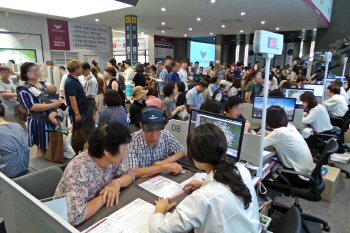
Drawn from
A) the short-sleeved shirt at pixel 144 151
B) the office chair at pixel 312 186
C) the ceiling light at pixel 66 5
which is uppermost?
the ceiling light at pixel 66 5

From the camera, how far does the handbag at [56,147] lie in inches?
93.7

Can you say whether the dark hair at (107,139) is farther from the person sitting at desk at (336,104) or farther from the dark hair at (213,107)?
the person sitting at desk at (336,104)

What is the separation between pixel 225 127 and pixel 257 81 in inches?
126

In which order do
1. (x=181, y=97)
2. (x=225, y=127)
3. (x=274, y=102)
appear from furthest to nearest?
1. (x=181, y=97)
2. (x=274, y=102)
3. (x=225, y=127)

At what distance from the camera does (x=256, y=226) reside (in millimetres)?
1118

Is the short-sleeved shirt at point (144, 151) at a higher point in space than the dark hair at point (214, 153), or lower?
lower

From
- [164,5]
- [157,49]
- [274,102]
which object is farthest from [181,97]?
[157,49]

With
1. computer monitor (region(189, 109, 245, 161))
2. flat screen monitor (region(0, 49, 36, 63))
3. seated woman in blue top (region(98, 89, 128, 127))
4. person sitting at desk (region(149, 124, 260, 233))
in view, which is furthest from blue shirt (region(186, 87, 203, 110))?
flat screen monitor (region(0, 49, 36, 63))

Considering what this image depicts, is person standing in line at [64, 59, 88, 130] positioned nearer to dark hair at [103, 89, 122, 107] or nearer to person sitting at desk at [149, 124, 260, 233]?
dark hair at [103, 89, 122, 107]

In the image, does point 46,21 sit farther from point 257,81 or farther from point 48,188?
point 48,188

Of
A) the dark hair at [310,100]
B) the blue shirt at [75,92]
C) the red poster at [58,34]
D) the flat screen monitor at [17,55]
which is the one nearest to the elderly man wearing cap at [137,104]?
the blue shirt at [75,92]

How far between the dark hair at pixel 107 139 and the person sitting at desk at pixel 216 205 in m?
0.42

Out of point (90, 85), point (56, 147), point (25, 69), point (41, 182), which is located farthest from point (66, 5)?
point (41, 182)

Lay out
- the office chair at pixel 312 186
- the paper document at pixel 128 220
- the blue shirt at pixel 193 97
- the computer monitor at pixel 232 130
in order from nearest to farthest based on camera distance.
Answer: the paper document at pixel 128 220 → the computer monitor at pixel 232 130 → the office chair at pixel 312 186 → the blue shirt at pixel 193 97
